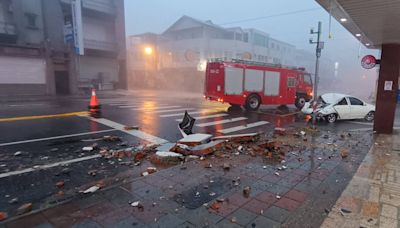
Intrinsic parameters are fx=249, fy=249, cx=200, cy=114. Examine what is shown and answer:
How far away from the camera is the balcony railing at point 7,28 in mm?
21834

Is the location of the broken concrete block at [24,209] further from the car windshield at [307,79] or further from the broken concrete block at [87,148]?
the car windshield at [307,79]

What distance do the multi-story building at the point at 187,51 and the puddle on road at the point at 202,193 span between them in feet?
111

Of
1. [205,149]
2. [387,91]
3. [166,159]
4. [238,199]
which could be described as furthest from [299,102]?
[238,199]

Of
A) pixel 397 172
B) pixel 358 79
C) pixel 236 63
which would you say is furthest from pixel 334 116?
pixel 358 79

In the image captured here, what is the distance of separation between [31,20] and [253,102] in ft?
74.1

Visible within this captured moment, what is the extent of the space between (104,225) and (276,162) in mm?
3792

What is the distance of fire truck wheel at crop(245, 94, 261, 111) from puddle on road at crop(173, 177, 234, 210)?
11.8 meters

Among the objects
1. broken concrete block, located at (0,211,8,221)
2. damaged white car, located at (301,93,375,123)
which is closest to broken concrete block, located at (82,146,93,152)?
broken concrete block, located at (0,211,8,221)

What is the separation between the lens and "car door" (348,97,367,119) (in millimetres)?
12625

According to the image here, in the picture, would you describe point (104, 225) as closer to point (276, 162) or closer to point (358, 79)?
point (276, 162)

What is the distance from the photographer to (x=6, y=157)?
5.85 metres

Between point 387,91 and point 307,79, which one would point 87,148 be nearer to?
point 387,91

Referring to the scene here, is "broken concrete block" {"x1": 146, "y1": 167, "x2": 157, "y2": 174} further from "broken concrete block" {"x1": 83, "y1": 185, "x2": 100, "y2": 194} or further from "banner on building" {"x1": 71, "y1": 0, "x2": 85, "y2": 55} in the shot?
"banner on building" {"x1": 71, "y1": 0, "x2": 85, "y2": 55}

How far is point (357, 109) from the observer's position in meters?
12.7
